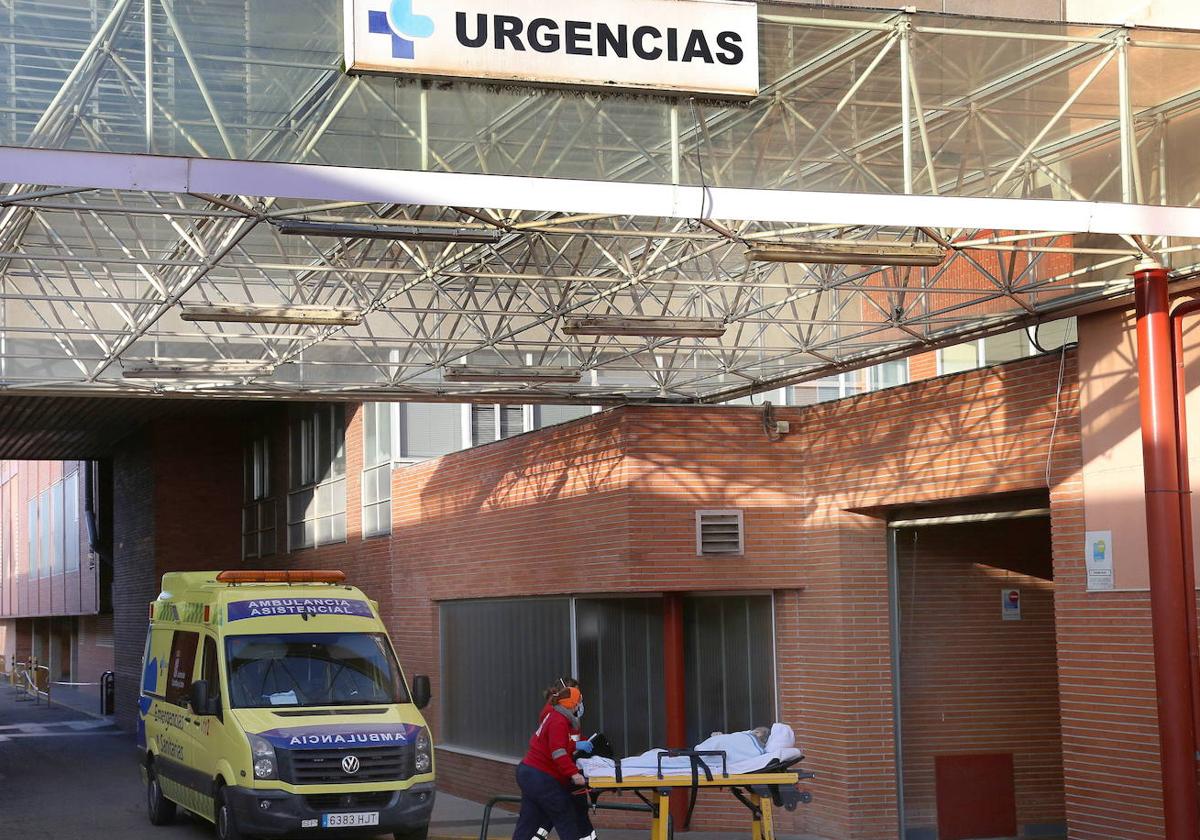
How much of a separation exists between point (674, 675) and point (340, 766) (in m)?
4.43

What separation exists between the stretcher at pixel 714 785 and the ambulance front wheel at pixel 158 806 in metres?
7.72

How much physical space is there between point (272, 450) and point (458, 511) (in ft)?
39.5

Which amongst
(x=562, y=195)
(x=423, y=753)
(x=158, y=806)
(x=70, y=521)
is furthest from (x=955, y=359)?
(x=70, y=521)

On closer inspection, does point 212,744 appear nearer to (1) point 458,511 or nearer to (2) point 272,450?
(1) point 458,511

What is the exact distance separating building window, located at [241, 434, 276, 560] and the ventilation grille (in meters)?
16.8

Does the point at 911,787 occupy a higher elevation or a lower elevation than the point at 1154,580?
lower

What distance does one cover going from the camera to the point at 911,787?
16984 mm

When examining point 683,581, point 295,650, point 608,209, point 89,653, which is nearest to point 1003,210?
point 608,209

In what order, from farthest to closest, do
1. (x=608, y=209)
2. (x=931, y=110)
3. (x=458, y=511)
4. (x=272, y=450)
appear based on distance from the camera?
(x=272, y=450)
(x=458, y=511)
(x=931, y=110)
(x=608, y=209)

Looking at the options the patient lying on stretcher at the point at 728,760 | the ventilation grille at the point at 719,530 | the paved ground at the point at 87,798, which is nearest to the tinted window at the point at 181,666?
the paved ground at the point at 87,798

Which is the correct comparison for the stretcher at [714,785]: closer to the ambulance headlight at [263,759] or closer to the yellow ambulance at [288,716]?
the yellow ambulance at [288,716]

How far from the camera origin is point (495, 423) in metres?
24.3

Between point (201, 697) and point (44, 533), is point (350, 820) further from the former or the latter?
point (44, 533)

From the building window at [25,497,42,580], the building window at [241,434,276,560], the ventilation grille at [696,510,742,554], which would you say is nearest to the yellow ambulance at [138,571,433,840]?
the ventilation grille at [696,510,742,554]
